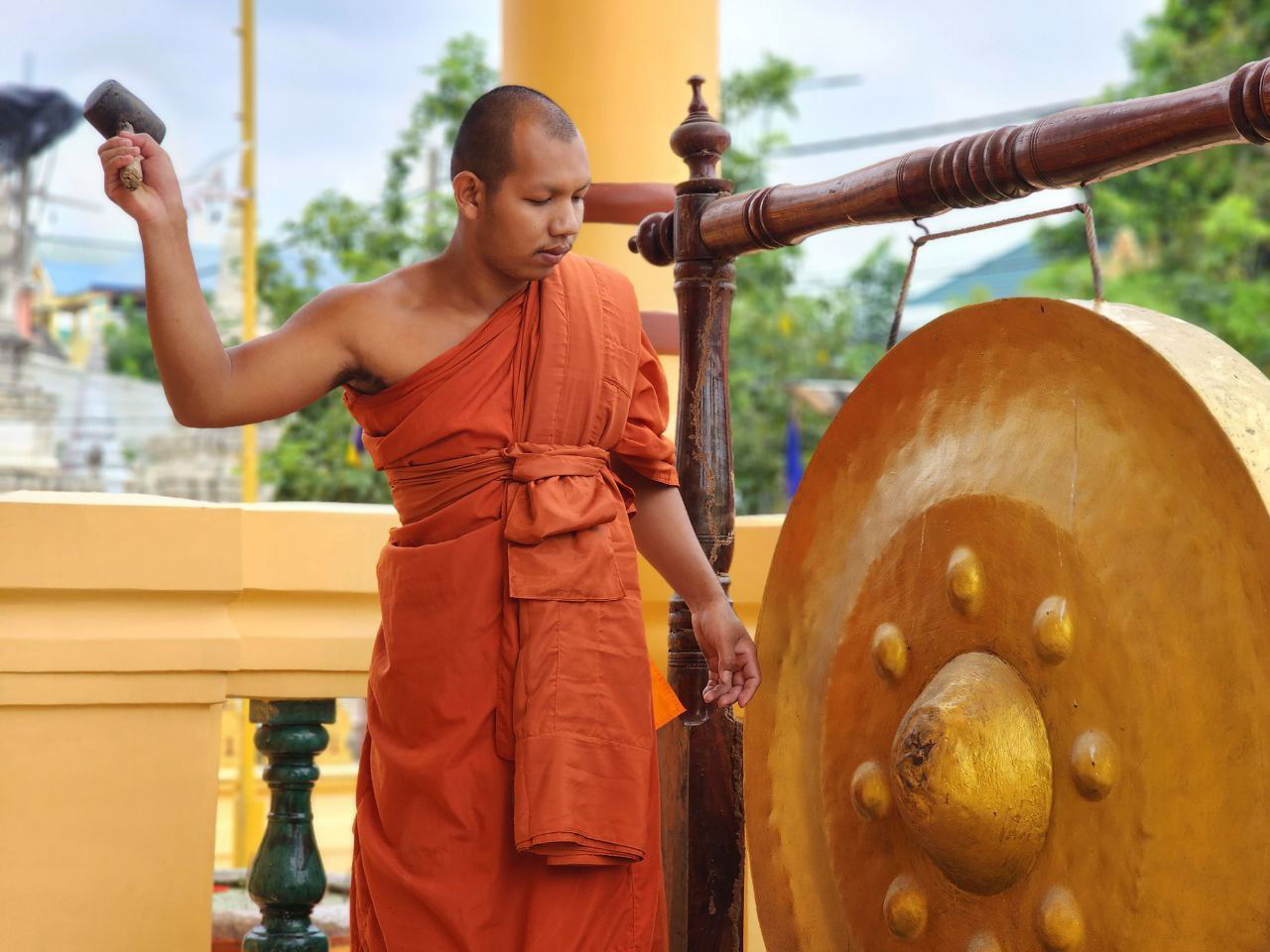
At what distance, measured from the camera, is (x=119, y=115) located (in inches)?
54.9

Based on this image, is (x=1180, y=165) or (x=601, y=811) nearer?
(x=601, y=811)

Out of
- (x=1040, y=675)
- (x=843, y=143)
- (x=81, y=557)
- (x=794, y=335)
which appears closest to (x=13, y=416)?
(x=794, y=335)

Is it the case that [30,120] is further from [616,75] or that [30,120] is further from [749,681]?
[749,681]

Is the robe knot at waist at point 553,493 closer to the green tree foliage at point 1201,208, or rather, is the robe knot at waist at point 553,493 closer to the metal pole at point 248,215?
the metal pole at point 248,215

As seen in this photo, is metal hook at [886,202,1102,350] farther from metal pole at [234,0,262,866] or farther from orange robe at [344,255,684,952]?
metal pole at [234,0,262,866]

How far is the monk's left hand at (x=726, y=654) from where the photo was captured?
1.72 metres

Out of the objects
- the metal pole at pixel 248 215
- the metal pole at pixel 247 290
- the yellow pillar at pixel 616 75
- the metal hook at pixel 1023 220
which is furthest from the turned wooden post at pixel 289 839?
the metal pole at pixel 248 215

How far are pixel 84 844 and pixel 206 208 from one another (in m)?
10.2

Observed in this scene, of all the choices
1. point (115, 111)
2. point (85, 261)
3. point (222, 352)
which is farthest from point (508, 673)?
point (85, 261)

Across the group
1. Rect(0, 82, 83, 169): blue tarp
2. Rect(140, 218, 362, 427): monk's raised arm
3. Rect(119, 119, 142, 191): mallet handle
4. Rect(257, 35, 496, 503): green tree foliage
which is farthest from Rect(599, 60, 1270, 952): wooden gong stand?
Rect(0, 82, 83, 169): blue tarp

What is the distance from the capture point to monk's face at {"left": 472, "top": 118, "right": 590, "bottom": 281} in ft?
4.94

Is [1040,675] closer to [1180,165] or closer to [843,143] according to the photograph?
[1180,165]

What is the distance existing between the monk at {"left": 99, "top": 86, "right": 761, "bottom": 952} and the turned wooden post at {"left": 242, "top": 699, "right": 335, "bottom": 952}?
1.85 ft

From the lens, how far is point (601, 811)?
149cm
